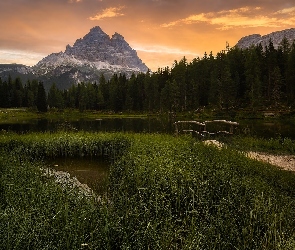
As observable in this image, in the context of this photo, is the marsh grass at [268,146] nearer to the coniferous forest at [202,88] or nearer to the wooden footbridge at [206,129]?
the wooden footbridge at [206,129]

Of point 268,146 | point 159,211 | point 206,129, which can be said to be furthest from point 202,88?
point 159,211

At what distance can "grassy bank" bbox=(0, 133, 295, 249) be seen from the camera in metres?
6.64

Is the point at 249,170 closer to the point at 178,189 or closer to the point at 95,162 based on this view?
the point at 178,189

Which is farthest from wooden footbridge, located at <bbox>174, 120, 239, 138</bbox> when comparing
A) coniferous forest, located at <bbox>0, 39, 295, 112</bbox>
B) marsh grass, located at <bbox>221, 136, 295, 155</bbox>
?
coniferous forest, located at <bbox>0, 39, 295, 112</bbox>

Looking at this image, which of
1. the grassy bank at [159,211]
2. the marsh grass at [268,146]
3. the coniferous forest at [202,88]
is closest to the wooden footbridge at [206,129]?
the marsh grass at [268,146]

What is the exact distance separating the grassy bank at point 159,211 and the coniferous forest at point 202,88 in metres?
83.5

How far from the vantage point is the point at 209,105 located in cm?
11056

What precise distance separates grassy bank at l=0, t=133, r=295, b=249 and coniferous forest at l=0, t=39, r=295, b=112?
8347cm

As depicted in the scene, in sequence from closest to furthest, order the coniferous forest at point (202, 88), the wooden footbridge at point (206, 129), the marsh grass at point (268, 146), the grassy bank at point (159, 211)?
1. the grassy bank at point (159, 211)
2. the marsh grass at point (268, 146)
3. the wooden footbridge at point (206, 129)
4. the coniferous forest at point (202, 88)

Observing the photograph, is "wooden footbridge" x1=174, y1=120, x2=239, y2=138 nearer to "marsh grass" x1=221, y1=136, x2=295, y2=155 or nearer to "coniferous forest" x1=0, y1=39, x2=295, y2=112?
"marsh grass" x1=221, y1=136, x2=295, y2=155

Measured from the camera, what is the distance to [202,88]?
116688mm

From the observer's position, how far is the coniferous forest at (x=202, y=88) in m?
96.5

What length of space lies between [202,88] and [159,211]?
112 m

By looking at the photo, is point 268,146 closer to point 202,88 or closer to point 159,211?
point 159,211
